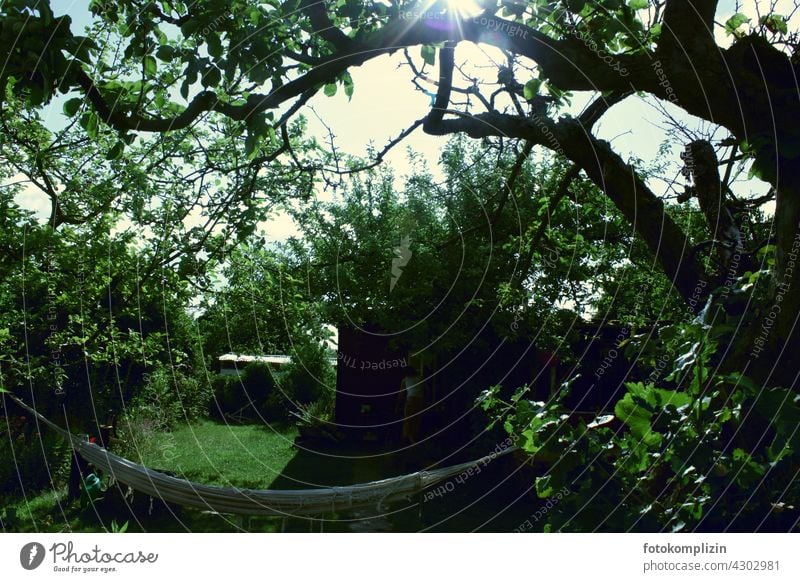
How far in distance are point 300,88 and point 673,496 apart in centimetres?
180

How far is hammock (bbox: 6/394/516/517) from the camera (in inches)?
146

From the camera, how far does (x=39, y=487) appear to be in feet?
20.1

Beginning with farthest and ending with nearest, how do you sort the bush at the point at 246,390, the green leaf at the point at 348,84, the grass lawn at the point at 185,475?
the bush at the point at 246,390, the grass lawn at the point at 185,475, the green leaf at the point at 348,84

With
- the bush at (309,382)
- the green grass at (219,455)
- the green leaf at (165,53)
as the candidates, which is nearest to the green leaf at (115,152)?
the green leaf at (165,53)

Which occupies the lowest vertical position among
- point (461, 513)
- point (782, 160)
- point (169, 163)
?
point (461, 513)

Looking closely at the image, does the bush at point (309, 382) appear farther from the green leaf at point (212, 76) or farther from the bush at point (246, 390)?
the green leaf at point (212, 76)

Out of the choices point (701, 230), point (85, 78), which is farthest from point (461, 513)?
point (85, 78)

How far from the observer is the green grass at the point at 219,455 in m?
7.88

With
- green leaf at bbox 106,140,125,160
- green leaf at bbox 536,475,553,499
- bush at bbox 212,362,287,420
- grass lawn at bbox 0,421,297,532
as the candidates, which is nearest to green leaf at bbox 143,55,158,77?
green leaf at bbox 106,140,125,160

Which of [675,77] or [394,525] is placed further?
[394,525]

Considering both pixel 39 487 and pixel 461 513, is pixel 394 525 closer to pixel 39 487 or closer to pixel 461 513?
pixel 461 513

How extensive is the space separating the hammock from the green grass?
237 centimetres

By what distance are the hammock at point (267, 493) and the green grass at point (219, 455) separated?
237 cm

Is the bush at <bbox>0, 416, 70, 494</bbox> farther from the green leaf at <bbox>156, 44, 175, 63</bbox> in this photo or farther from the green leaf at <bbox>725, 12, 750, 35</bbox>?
the green leaf at <bbox>725, 12, 750, 35</bbox>
